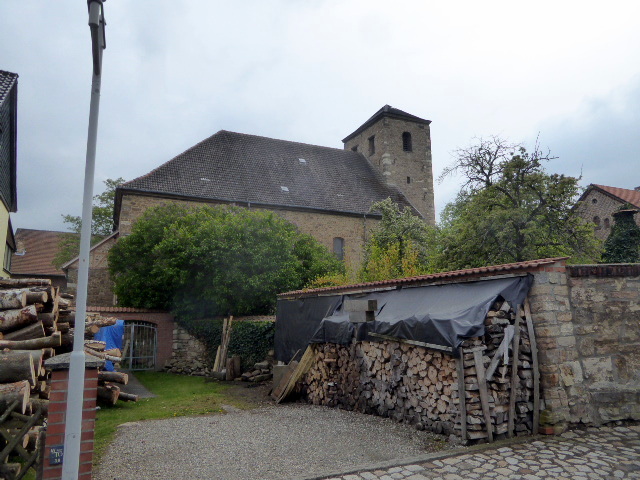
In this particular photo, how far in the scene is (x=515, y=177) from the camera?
50.1 ft

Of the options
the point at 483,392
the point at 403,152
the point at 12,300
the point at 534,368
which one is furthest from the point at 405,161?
the point at 12,300

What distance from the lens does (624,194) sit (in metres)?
30.3

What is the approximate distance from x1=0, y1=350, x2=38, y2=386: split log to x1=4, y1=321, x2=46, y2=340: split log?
63.2 inches

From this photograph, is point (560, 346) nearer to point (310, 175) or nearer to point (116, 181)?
point (310, 175)

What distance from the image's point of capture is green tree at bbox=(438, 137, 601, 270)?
14359 mm

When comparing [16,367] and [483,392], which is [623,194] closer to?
[483,392]

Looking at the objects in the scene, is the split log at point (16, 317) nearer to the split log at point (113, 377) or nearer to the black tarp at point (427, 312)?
the split log at point (113, 377)

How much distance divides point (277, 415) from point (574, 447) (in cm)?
517

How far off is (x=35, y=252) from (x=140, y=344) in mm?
26917

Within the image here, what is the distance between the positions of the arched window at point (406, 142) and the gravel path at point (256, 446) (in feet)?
91.0

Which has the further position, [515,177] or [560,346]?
[515,177]

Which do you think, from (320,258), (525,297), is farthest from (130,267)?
(525,297)

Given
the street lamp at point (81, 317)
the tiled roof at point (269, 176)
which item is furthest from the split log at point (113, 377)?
the tiled roof at point (269, 176)

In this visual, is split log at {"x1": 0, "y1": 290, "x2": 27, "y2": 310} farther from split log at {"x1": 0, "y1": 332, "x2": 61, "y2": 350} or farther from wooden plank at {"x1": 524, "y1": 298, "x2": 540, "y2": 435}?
wooden plank at {"x1": 524, "y1": 298, "x2": 540, "y2": 435}
